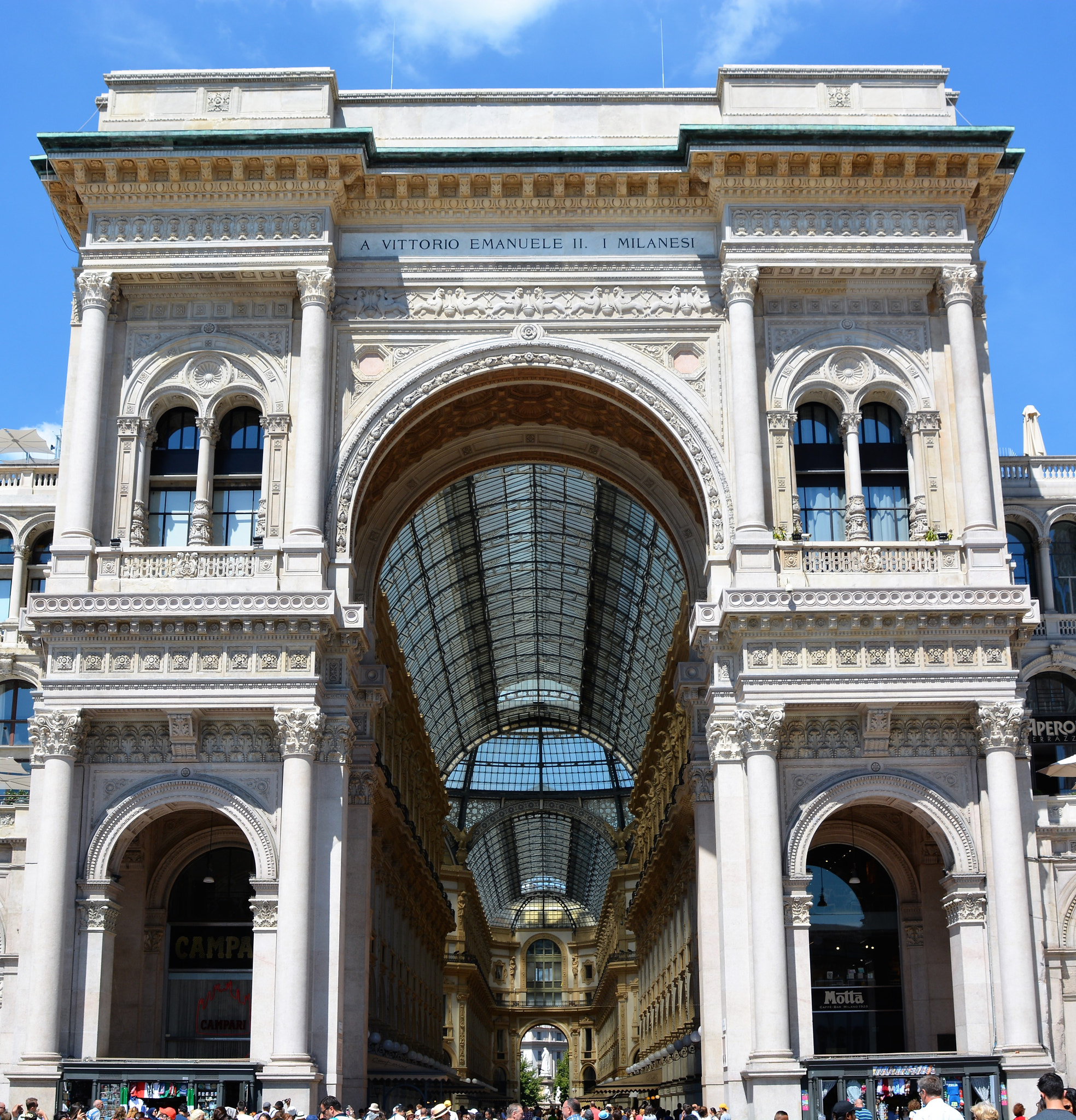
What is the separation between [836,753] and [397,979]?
95.7ft

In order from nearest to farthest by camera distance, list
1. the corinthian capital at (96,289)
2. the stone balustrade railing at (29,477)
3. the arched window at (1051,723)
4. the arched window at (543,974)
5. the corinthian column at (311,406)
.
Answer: the corinthian column at (311,406) → the corinthian capital at (96,289) → the arched window at (1051,723) → the stone balustrade railing at (29,477) → the arched window at (543,974)

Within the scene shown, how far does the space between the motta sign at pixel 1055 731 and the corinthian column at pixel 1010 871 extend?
12.3 metres

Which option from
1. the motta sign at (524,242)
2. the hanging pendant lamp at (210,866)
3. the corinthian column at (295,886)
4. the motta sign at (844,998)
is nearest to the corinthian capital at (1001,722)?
the motta sign at (844,998)

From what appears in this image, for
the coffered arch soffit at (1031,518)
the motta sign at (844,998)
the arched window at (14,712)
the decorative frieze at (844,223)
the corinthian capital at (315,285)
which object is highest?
the decorative frieze at (844,223)

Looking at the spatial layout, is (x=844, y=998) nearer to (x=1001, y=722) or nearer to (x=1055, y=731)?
(x=1001, y=722)

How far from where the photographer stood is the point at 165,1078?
108 feet

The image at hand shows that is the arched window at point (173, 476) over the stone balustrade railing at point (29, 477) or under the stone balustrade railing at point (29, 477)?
under

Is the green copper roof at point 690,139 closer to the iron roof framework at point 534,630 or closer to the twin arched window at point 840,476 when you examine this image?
the twin arched window at point 840,476

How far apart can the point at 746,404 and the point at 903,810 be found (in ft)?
36.4

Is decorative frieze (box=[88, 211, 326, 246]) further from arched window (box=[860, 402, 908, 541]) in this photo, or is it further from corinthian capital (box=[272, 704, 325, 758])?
arched window (box=[860, 402, 908, 541])

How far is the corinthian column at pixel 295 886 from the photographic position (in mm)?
33781

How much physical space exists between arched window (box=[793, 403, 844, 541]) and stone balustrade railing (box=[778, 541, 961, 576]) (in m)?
1.54

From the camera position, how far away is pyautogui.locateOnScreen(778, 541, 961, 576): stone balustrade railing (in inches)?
1467

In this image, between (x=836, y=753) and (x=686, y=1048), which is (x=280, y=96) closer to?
(x=836, y=753)
